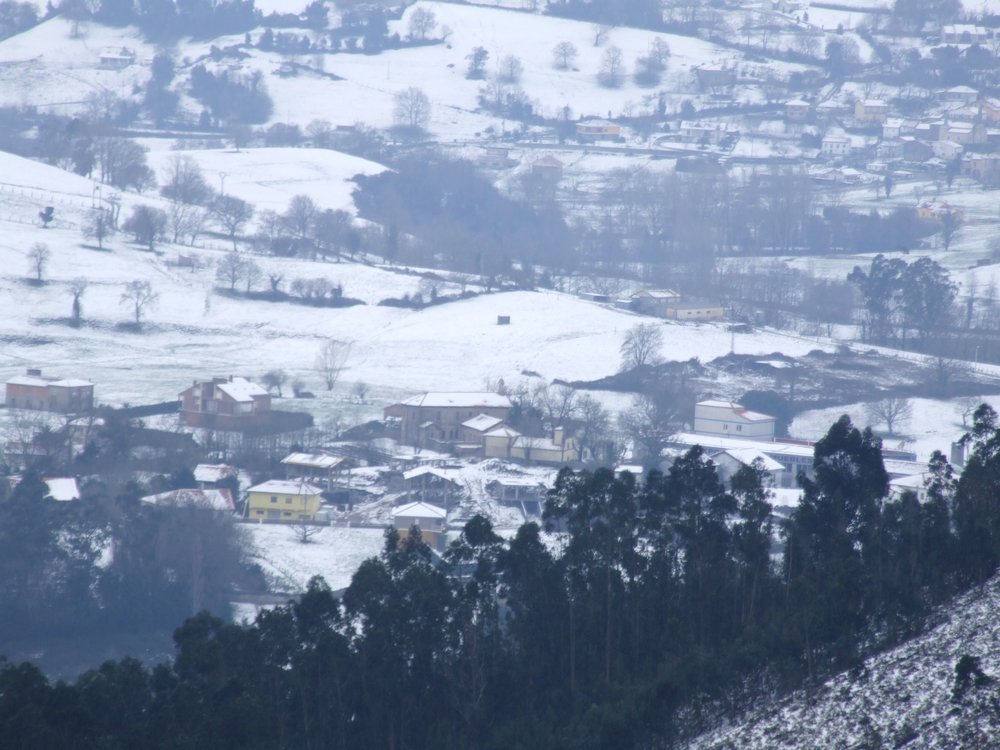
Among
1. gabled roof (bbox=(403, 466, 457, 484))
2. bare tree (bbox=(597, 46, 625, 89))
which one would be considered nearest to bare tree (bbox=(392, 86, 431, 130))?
bare tree (bbox=(597, 46, 625, 89))

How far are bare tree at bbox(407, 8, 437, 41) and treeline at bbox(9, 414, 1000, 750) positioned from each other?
81.6 m

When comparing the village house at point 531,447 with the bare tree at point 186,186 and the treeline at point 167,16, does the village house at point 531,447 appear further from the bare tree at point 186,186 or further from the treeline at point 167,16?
the treeline at point 167,16

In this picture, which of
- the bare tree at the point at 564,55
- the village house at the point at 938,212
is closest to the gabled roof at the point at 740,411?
the village house at the point at 938,212

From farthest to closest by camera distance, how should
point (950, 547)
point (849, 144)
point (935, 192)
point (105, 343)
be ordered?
1. point (849, 144)
2. point (935, 192)
3. point (105, 343)
4. point (950, 547)

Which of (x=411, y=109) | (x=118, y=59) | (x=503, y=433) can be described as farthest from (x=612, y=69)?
(x=503, y=433)

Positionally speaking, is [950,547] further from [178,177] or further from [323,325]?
[178,177]

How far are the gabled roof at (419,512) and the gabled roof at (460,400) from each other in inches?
325

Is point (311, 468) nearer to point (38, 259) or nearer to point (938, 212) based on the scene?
point (38, 259)

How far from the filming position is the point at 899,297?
188ft

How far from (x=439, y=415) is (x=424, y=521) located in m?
8.85

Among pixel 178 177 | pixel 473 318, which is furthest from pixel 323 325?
pixel 178 177

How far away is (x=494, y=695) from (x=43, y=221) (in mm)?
42216

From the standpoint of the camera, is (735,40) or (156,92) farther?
(735,40)

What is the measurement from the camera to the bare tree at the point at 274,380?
4628 cm
